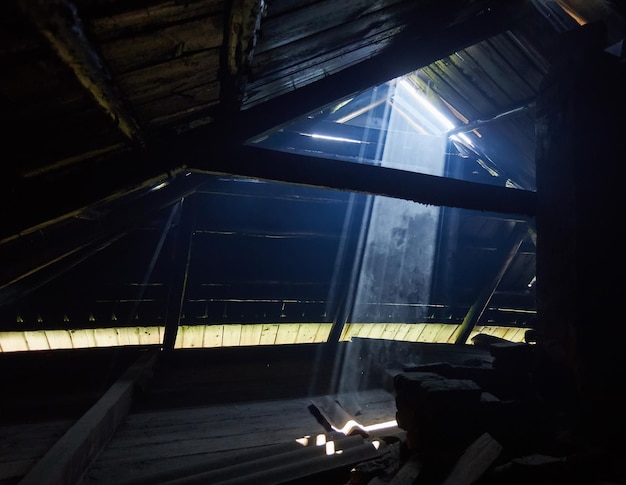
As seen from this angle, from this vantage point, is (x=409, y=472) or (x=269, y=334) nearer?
(x=409, y=472)

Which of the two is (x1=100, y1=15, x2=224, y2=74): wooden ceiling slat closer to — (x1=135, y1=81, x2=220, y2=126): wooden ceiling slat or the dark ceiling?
the dark ceiling

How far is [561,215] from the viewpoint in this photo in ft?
9.02

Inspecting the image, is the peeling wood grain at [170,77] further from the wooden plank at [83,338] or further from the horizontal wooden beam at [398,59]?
the wooden plank at [83,338]

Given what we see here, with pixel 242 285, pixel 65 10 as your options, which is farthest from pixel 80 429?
pixel 65 10

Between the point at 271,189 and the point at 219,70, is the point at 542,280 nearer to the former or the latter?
the point at 219,70

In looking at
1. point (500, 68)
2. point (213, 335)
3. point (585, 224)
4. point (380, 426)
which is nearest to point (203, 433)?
point (380, 426)

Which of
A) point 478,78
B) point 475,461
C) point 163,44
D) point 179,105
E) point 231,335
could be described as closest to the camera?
point 163,44

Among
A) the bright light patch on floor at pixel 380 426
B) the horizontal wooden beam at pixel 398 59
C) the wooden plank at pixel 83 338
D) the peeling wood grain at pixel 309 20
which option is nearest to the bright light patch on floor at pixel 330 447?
the bright light patch on floor at pixel 380 426

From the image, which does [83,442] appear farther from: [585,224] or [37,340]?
[585,224]

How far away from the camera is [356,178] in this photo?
109 inches

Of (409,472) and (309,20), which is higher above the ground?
(309,20)

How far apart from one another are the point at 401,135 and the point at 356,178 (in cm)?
365

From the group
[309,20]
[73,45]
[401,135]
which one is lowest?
[73,45]

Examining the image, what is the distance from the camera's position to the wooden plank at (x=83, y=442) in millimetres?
2318
